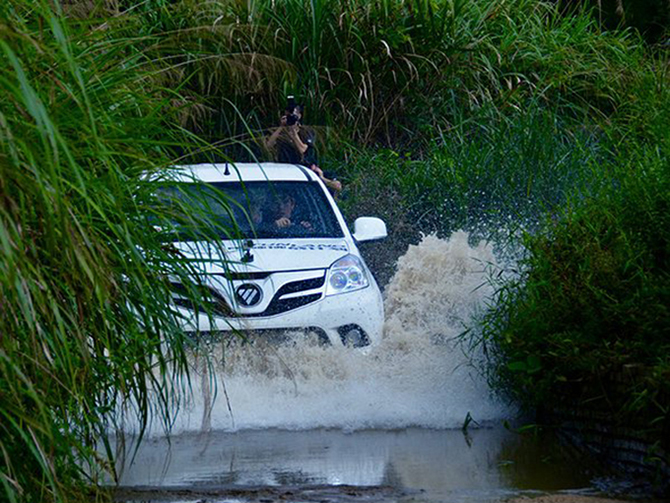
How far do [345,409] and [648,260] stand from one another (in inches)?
80.3

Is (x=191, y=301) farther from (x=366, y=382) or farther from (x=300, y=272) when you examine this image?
(x=300, y=272)

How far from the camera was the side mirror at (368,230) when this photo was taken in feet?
28.8

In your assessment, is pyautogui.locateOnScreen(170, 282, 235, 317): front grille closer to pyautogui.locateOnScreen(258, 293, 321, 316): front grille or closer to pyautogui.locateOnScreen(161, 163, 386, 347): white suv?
pyautogui.locateOnScreen(161, 163, 386, 347): white suv

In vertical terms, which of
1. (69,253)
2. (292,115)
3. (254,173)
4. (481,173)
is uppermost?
(292,115)

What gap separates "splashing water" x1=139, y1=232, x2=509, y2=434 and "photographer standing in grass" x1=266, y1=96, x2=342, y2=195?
375 centimetres

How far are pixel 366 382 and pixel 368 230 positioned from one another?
1437mm

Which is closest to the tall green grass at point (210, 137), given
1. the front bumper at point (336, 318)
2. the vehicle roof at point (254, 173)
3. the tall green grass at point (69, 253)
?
the tall green grass at point (69, 253)

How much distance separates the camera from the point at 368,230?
8.81 m

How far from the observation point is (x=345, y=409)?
7.36 meters

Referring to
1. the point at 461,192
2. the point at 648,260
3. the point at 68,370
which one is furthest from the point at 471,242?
the point at 68,370

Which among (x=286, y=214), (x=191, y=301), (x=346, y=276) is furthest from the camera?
(x=286, y=214)

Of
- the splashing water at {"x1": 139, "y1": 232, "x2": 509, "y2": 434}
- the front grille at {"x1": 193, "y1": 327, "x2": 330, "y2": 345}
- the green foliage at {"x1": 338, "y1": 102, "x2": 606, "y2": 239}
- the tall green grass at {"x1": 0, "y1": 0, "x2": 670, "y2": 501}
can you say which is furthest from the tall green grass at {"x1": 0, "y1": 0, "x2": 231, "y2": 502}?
the green foliage at {"x1": 338, "y1": 102, "x2": 606, "y2": 239}

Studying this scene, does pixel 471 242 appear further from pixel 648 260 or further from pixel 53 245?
pixel 53 245

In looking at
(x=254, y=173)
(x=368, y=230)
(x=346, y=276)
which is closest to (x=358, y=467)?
(x=346, y=276)
